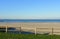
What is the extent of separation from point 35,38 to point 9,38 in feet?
8.65

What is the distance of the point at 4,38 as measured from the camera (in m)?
17.5

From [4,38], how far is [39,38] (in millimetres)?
3531

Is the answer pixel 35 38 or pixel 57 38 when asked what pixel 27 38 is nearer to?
pixel 35 38

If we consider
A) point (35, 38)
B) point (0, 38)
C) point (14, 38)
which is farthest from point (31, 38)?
point (0, 38)

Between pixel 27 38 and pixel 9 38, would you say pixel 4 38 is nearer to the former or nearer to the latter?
pixel 9 38

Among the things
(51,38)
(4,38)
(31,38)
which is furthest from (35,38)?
(4,38)

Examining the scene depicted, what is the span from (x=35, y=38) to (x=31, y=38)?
1.34 ft

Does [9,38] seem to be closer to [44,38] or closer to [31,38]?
[31,38]

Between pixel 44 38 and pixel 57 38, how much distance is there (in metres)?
1.37

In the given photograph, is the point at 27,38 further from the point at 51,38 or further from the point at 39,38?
the point at 51,38

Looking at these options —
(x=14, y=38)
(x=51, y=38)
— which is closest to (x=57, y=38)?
(x=51, y=38)

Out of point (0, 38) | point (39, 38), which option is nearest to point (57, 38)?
point (39, 38)

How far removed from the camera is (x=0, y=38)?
57.2 ft

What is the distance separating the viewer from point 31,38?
18.2 metres
